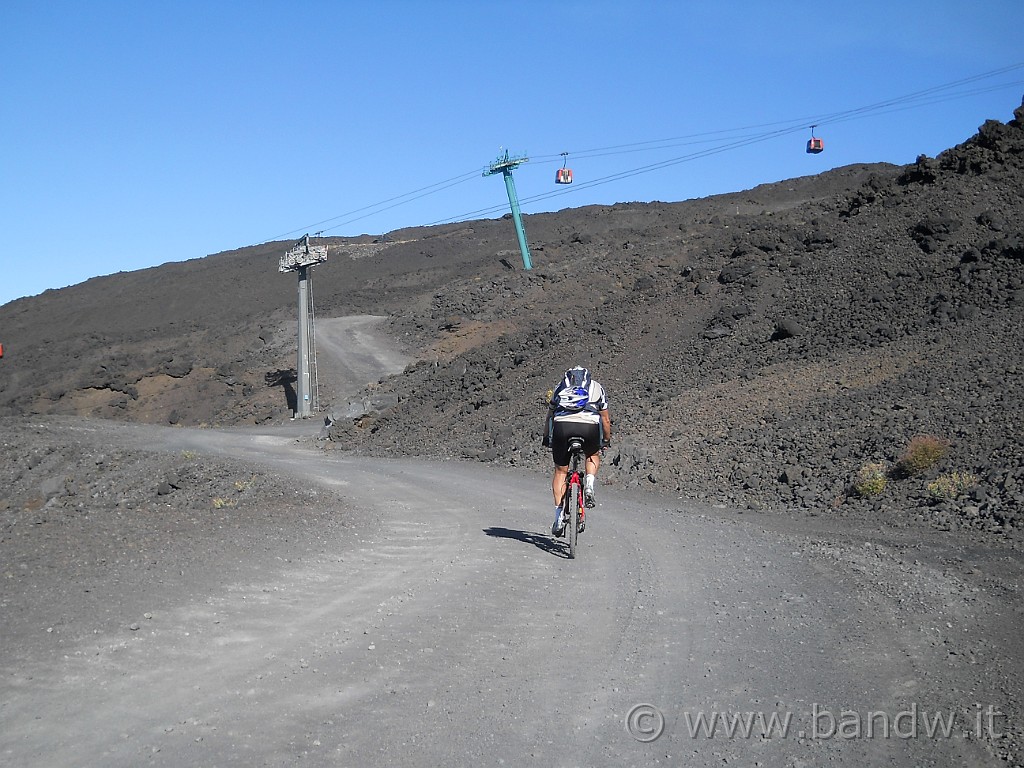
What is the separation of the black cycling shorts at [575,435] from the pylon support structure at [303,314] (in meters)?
33.4

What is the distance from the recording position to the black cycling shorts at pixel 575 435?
8.73 m

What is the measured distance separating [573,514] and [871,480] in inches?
225

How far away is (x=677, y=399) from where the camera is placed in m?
20.7

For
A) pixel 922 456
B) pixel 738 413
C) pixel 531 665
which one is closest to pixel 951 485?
pixel 922 456

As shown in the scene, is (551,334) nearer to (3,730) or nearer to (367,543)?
(367,543)

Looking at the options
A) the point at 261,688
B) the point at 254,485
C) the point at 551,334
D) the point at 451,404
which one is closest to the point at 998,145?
the point at 551,334

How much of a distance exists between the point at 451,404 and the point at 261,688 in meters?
21.7

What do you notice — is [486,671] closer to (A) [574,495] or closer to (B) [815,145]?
(A) [574,495]

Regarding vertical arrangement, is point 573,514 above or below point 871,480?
above

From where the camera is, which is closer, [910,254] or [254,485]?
[254,485]

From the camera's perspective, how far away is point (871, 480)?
1259 centimetres

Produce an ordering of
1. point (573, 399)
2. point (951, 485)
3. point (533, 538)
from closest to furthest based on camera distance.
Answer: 1. point (573, 399)
2. point (533, 538)
3. point (951, 485)

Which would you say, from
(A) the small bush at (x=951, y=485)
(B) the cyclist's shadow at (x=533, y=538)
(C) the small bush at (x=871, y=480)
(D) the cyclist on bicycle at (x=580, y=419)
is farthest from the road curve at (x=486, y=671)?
(C) the small bush at (x=871, y=480)

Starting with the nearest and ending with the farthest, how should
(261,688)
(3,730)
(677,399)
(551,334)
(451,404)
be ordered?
(3,730), (261,688), (677,399), (451,404), (551,334)
